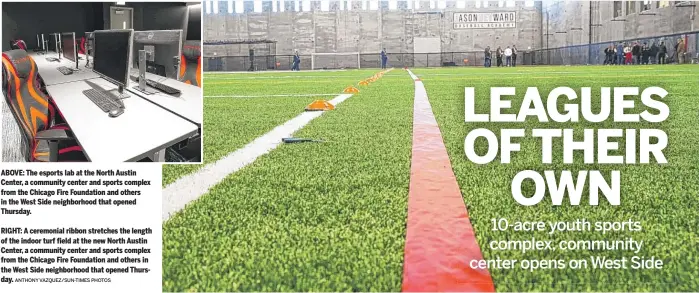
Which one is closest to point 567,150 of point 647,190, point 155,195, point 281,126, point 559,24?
→ point 647,190

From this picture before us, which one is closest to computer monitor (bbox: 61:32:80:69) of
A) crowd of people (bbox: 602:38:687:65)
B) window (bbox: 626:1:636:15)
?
crowd of people (bbox: 602:38:687:65)

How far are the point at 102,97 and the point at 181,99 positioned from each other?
0.40 metres

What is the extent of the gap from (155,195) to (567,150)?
1.10 metres

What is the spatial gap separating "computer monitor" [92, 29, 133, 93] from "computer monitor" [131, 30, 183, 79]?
44 millimetres

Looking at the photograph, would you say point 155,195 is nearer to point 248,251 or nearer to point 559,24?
point 248,251

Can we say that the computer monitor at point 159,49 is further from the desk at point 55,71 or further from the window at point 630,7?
the window at point 630,7

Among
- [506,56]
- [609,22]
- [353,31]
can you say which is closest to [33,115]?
[609,22]

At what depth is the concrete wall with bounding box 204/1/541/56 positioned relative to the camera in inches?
1407

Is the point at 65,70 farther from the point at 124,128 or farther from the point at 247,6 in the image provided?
the point at 247,6

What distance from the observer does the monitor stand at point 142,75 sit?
324 centimetres

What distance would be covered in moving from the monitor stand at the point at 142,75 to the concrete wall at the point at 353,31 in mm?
32640

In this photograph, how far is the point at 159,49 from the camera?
3199 millimetres

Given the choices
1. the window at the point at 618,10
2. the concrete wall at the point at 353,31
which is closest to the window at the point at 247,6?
the concrete wall at the point at 353,31

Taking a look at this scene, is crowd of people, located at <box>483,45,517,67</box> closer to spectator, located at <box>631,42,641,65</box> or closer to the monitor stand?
spectator, located at <box>631,42,641,65</box>
